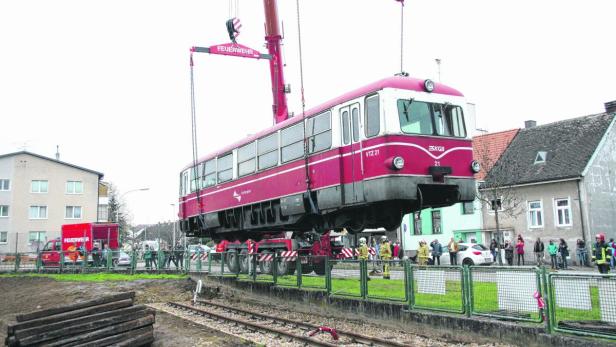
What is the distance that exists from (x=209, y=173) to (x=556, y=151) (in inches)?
847

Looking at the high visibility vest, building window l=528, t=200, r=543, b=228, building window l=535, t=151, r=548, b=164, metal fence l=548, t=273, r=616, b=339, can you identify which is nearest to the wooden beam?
metal fence l=548, t=273, r=616, b=339

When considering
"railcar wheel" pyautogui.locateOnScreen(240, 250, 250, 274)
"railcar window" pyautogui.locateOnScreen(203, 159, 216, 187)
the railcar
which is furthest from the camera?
"railcar wheel" pyautogui.locateOnScreen(240, 250, 250, 274)

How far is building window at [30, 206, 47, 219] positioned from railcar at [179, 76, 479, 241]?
40738 millimetres

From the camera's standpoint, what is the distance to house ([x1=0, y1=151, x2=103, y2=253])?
157 ft

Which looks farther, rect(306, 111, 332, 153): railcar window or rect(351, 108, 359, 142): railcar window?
rect(306, 111, 332, 153): railcar window

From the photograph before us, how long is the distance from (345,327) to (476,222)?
2403 centimetres

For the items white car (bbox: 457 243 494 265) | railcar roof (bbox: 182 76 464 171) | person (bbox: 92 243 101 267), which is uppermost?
railcar roof (bbox: 182 76 464 171)

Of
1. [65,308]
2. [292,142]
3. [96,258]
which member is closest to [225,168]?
[292,142]

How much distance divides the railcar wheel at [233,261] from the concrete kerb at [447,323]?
3.45 metres

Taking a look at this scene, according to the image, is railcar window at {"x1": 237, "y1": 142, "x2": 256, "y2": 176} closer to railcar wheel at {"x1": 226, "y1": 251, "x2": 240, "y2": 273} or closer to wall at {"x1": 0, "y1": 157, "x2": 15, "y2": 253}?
railcar wheel at {"x1": 226, "y1": 251, "x2": 240, "y2": 273}

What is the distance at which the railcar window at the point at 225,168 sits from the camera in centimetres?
1652

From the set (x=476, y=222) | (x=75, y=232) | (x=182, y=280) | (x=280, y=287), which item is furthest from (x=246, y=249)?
(x=476, y=222)

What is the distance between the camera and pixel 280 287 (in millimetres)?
16453

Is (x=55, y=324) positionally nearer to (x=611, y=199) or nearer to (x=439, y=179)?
(x=439, y=179)
